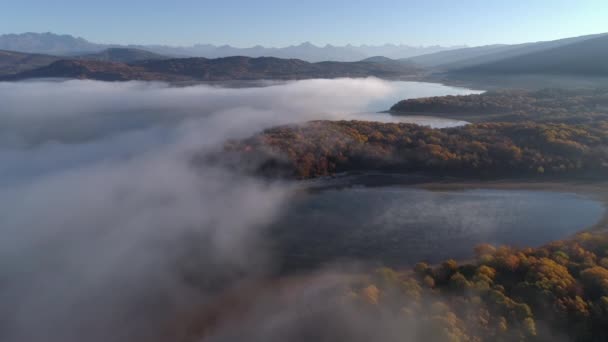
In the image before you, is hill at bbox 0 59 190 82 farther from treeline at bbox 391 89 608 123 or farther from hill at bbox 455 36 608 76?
hill at bbox 455 36 608 76

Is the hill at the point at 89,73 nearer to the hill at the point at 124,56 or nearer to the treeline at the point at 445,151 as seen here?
the hill at the point at 124,56

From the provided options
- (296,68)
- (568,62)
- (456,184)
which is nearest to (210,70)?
(296,68)

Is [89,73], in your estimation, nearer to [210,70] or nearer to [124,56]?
[210,70]

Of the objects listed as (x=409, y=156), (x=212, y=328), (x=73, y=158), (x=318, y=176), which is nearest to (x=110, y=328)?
(x=212, y=328)

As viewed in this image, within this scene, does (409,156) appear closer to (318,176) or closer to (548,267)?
(318,176)

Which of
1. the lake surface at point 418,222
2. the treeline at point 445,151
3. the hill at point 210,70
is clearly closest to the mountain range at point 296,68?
the hill at point 210,70

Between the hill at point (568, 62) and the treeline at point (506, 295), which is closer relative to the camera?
the treeline at point (506, 295)
